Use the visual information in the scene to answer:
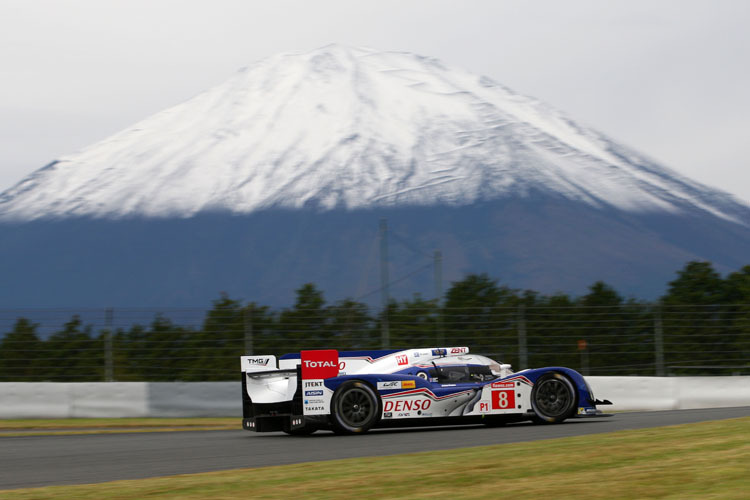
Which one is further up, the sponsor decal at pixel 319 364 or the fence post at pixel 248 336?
the fence post at pixel 248 336

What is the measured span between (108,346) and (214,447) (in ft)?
25.7

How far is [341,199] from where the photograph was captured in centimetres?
14500

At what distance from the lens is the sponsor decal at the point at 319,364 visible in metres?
12.0

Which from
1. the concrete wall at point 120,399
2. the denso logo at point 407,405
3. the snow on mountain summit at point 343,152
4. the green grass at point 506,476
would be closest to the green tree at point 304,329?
the concrete wall at point 120,399

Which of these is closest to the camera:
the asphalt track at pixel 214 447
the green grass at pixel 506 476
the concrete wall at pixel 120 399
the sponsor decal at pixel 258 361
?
the green grass at pixel 506 476

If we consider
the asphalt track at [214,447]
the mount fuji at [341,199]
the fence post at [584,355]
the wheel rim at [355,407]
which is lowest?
the asphalt track at [214,447]

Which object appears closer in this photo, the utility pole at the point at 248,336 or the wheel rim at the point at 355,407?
the wheel rim at the point at 355,407

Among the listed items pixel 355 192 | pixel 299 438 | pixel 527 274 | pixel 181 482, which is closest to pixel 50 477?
pixel 181 482

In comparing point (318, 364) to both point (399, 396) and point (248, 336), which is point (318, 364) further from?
point (248, 336)

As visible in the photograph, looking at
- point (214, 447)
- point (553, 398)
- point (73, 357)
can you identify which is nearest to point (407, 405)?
point (553, 398)

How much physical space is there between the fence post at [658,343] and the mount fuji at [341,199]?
106 metres

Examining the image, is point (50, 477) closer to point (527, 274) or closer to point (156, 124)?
point (527, 274)

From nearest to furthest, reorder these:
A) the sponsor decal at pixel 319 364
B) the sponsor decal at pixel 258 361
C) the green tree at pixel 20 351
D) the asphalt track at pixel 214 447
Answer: the asphalt track at pixel 214 447
the sponsor decal at pixel 319 364
the sponsor decal at pixel 258 361
the green tree at pixel 20 351

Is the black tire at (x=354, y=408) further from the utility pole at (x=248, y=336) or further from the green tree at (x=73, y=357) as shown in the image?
the green tree at (x=73, y=357)
